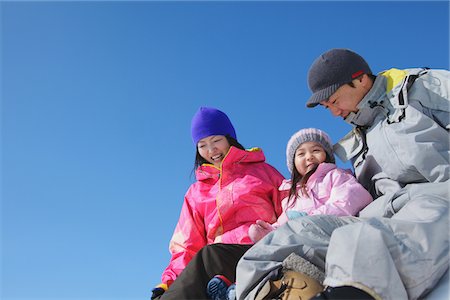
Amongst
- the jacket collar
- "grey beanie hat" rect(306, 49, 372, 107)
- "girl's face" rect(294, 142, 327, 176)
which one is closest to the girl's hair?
the jacket collar

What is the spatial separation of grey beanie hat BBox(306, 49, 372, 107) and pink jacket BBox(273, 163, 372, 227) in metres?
0.62

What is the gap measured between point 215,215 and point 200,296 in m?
1.27

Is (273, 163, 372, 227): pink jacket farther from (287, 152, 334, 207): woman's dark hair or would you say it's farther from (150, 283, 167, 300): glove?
(150, 283, 167, 300): glove

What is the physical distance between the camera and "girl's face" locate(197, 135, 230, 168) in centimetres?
524

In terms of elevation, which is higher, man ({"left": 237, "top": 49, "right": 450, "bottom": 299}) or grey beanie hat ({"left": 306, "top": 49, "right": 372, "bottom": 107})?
grey beanie hat ({"left": 306, "top": 49, "right": 372, "bottom": 107})

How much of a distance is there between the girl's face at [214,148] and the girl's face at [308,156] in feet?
2.74

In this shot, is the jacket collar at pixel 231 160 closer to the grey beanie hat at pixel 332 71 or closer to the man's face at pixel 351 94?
the grey beanie hat at pixel 332 71

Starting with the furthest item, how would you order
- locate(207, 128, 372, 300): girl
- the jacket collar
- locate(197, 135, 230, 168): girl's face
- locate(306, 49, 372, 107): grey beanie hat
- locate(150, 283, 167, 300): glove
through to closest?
1. locate(197, 135, 230, 168): girl's face
2. the jacket collar
3. locate(150, 283, 167, 300): glove
4. locate(306, 49, 372, 107): grey beanie hat
5. locate(207, 128, 372, 300): girl

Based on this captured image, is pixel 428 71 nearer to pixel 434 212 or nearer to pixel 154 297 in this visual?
pixel 434 212

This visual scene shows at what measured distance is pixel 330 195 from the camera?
4.18 meters

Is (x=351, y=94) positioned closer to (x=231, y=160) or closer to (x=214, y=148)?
(x=231, y=160)

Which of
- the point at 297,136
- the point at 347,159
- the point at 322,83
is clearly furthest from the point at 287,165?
the point at 322,83

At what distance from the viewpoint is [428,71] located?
396 centimetres

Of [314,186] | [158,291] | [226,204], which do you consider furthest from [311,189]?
[158,291]
